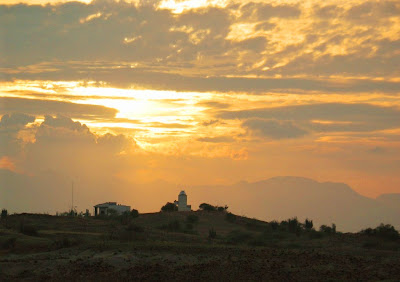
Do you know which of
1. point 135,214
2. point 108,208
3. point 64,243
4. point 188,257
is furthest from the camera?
point 108,208

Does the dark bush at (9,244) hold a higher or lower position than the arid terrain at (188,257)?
higher

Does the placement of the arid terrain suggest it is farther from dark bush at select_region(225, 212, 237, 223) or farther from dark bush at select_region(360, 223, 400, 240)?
dark bush at select_region(225, 212, 237, 223)

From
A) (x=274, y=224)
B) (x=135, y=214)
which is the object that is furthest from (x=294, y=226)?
(x=135, y=214)

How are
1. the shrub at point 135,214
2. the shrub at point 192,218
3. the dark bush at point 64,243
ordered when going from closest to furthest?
the dark bush at point 64,243
the shrub at point 192,218
the shrub at point 135,214

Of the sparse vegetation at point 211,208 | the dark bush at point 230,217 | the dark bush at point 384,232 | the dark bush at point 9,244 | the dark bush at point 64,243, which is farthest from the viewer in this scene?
the sparse vegetation at point 211,208

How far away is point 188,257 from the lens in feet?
121

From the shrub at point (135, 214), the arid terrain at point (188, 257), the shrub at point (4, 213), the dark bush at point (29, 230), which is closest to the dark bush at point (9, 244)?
the arid terrain at point (188, 257)

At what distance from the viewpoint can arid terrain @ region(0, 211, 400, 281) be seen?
32250 millimetres

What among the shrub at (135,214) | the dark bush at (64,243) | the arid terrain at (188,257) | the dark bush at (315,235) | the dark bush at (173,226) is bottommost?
the arid terrain at (188,257)

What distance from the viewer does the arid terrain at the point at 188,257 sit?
32.2 m

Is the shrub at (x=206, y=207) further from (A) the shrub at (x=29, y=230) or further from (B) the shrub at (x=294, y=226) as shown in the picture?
(A) the shrub at (x=29, y=230)

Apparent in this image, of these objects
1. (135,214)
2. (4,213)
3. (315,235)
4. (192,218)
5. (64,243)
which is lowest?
(64,243)

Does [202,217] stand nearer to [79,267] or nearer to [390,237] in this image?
[390,237]

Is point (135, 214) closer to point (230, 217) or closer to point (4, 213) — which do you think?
point (230, 217)
